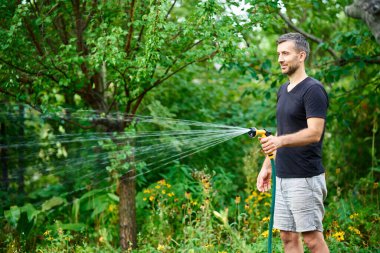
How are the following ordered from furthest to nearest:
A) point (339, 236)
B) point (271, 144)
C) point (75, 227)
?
point (75, 227), point (339, 236), point (271, 144)

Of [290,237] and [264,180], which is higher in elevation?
[264,180]

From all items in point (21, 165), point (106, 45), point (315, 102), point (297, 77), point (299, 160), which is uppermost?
point (106, 45)

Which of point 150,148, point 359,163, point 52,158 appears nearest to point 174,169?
point 150,148

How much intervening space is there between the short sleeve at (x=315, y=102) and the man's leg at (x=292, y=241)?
87 centimetres

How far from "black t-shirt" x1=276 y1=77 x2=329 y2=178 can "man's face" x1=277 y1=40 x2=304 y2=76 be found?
0.12 meters

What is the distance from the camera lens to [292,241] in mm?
3689

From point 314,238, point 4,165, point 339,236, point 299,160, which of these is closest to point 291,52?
point 299,160

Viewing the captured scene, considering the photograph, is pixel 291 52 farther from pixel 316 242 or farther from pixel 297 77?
pixel 316 242

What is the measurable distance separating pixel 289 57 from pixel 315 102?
1.23 feet

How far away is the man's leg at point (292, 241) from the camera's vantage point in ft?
12.1

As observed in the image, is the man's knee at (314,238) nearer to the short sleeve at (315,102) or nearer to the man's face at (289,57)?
the short sleeve at (315,102)

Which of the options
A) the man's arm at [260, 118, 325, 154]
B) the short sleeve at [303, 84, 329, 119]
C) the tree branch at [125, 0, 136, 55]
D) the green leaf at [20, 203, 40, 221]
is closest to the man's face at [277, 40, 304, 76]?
the short sleeve at [303, 84, 329, 119]

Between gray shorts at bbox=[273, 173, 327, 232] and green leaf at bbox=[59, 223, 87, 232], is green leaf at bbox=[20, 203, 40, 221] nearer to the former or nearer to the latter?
green leaf at bbox=[59, 223, 87, 232]

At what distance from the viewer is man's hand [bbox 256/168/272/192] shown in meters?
3.96
